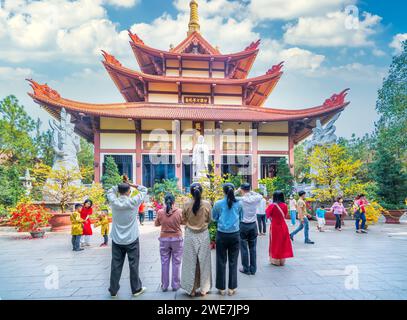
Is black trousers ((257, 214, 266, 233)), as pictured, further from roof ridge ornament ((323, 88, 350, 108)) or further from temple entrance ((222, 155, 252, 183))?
roof ridge ornament ((323, 88, 350, 108))

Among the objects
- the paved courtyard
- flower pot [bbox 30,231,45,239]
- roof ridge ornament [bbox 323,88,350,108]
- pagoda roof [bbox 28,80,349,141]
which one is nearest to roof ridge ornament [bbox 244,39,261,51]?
pagoda roof [bbox 28,80,349,141]

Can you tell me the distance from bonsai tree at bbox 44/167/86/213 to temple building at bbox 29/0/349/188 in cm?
509

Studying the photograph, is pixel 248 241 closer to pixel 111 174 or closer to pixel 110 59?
pixel 111 174

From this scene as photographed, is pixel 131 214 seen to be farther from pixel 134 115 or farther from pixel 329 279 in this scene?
pixel 134 115

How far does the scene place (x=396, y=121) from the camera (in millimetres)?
17156

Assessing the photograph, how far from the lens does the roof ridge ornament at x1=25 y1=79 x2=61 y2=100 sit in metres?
13.7

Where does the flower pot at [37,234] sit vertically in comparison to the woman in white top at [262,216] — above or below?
below

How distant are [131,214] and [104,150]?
13.3 meters

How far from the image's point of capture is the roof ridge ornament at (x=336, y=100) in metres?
15.2

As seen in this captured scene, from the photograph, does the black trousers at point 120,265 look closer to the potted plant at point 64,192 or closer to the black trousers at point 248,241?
the black trousers at point 248,241

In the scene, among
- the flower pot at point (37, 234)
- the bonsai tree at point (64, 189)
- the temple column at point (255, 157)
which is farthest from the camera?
the temple column at point (255, 157)

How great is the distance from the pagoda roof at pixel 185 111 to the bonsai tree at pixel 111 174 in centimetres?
271

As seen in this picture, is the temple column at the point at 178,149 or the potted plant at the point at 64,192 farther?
the temple column at the point at 178,149

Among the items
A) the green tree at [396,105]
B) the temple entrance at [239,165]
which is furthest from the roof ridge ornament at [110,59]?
the green tree at [396,105]
